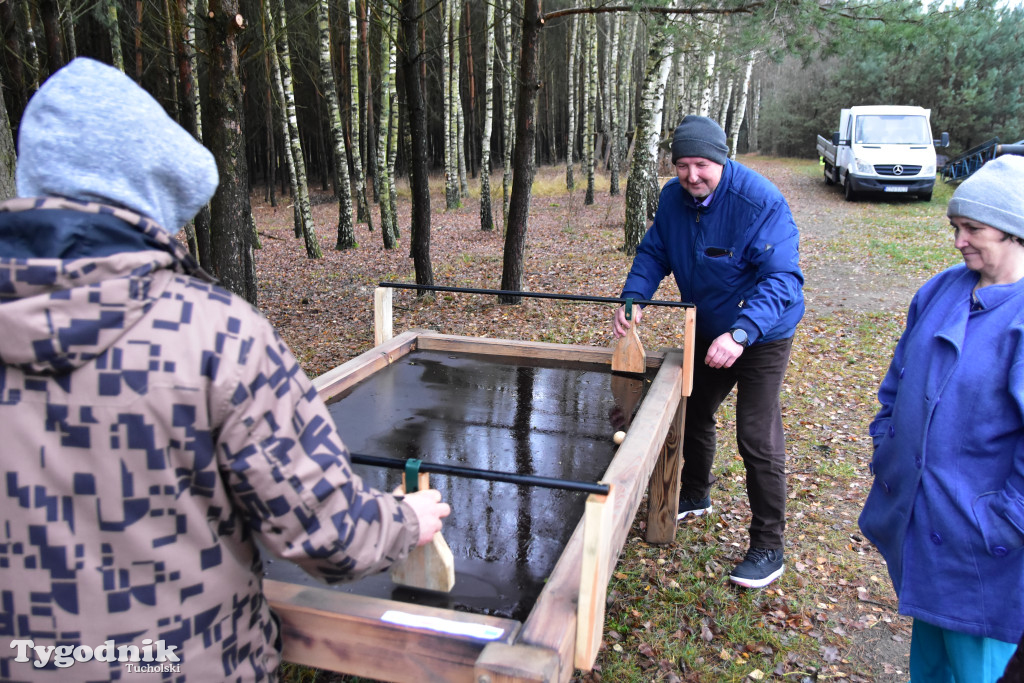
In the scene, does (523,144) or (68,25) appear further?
(68,25)

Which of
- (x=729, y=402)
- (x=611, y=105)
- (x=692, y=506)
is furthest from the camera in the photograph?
(x=611, y=105)

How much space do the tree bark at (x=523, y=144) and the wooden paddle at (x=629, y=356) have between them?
158 inches

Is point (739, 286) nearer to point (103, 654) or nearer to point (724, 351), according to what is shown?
point (724, 351)

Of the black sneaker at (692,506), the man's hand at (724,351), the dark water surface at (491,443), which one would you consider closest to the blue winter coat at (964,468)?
the man's hand at (724,351)

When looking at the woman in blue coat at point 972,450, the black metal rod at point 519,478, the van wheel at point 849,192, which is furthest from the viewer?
the van wheel at point 849,192

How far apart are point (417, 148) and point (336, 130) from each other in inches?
177

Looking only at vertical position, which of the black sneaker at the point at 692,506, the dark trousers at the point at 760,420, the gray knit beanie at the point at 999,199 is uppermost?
the gray knit beanie at the point at 999,199

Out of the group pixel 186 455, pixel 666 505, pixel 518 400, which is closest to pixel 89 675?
pixel 186 455

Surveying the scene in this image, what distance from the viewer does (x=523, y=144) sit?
25.4 feet

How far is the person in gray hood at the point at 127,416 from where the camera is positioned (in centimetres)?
116

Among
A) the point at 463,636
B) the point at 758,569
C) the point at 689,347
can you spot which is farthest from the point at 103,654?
the point at 758,569

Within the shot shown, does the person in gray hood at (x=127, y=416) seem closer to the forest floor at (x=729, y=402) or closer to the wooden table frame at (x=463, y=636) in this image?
the wooden table frame at (x=463, y=636)

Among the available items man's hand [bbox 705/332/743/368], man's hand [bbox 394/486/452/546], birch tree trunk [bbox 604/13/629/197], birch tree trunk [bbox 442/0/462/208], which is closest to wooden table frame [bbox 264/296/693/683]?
man's hand [bbox 394/486/452/546]

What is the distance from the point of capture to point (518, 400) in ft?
11.8
